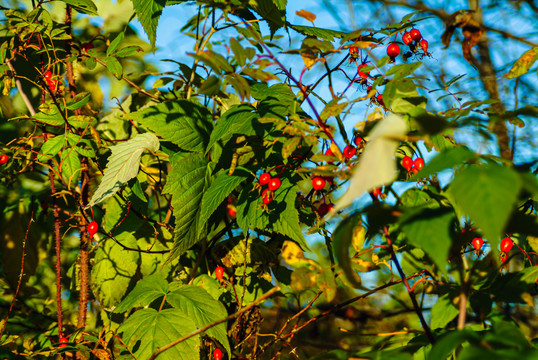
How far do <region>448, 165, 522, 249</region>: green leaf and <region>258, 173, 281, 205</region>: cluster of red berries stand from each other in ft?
1.49

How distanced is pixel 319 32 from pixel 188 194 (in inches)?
21.8

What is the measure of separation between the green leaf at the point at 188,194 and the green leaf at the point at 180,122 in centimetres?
5

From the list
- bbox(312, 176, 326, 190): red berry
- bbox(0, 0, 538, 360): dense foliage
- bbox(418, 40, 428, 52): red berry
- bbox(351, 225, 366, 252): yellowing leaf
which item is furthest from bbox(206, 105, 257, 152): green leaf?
bbox(418, 40, 428, 52): red berry

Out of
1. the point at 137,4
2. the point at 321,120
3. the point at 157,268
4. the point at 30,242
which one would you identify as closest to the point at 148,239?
the point at 157,268

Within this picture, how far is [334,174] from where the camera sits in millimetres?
645

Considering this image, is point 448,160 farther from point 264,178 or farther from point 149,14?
point 149,14

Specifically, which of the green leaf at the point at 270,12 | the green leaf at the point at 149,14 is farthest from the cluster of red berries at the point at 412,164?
the green leaf at the point at 149,14

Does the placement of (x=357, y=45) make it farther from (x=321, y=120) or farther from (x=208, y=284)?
(x=208, y=284)

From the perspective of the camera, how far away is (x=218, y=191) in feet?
3.12

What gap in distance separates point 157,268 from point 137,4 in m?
0.72

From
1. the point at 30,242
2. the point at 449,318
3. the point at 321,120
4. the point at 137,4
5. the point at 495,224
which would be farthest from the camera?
the point at 30,242

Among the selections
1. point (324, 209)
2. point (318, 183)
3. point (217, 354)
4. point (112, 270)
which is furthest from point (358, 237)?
point (112, 270)

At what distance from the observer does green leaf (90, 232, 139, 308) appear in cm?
119

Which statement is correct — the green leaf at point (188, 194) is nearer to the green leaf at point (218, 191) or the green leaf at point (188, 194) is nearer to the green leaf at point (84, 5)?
the green leaf at point (218, 191)
